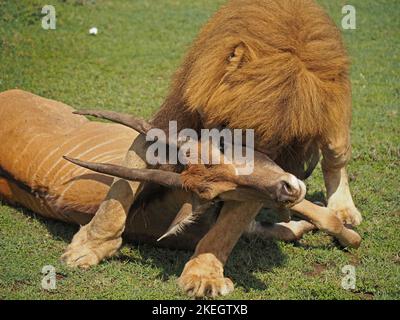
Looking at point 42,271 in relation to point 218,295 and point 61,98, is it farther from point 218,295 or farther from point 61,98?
point 61,98

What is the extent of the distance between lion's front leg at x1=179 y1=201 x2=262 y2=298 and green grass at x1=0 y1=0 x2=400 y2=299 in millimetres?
111

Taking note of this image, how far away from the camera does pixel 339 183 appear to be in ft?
21.2

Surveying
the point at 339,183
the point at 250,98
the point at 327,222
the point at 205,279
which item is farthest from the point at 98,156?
the point at 250,98

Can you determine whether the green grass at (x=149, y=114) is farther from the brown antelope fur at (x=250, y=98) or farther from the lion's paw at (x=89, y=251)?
the brown antelope fur at (x=250, y=98)

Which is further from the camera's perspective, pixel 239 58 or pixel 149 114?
pixel 149 114

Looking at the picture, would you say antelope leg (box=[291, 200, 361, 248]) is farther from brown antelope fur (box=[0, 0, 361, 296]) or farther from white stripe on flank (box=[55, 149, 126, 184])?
white stripe on flank (box=[55, 149, 126, 184])

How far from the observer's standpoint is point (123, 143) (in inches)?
251

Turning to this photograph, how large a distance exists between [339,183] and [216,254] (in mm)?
1836

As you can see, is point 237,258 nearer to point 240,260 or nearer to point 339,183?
point 240,260

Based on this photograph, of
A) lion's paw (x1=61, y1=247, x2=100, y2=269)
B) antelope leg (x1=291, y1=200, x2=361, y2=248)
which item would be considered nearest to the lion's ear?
antelope leg (x1=291, y1=200, x2=361, y2=248)

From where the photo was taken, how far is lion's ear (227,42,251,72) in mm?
4477

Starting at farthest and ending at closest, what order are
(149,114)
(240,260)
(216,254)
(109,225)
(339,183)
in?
1. (149,114)
2. (339,183)
3. (240,260)
4. (109,225)
5. (216,254)
